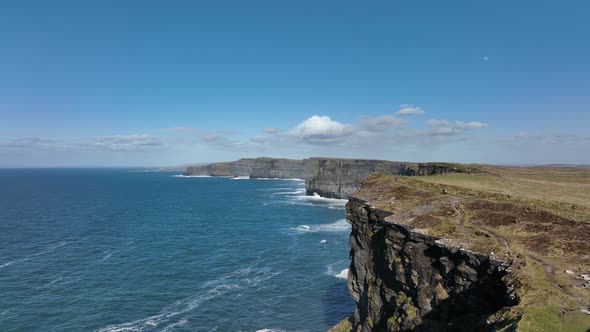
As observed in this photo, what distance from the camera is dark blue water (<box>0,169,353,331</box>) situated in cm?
4225

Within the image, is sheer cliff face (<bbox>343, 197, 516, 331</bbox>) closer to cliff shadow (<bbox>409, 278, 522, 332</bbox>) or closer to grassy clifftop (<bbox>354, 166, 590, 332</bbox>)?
cliff shadow (<bbox>409, 278, 522, 332</bbox>)

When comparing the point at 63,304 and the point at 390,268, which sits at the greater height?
the point at 390,268

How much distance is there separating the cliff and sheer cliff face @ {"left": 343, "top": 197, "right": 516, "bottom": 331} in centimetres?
6

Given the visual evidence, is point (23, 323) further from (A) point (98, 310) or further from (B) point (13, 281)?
(B) point (13, 281)

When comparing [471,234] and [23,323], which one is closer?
[471,234]

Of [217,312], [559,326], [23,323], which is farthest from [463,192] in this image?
[23,323]

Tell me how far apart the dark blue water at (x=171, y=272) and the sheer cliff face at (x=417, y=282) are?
13.3 m

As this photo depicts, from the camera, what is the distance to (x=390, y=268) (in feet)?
89.2

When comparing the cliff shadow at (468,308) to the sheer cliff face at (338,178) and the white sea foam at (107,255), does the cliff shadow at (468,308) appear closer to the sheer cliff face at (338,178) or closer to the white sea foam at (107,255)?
the white sea foam at (107,255)

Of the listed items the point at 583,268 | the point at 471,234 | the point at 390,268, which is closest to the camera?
the point at 583,268

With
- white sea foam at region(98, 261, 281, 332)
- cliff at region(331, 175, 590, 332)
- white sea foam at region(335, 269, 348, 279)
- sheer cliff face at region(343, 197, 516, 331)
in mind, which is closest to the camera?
cliff at region(331, 175, 590, 332)

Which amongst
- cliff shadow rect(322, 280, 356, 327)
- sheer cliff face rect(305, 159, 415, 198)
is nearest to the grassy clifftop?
cliff shadow rect(322, 280, 356, 327)

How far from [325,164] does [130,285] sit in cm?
12852

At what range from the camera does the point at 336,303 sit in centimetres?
4709
